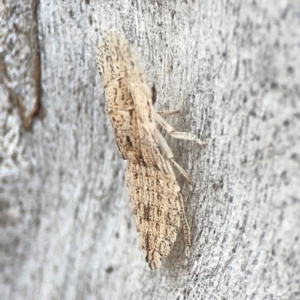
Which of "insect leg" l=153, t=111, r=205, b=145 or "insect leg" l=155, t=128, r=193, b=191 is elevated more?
"insect leg" l=153, t=111, r=205, b=145

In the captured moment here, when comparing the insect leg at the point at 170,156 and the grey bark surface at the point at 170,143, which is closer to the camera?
the grey bark surface at the point at 170,143

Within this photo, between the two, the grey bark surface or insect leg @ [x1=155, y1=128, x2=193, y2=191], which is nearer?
the grey bark surface

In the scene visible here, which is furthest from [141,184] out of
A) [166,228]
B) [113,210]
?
[113,210]

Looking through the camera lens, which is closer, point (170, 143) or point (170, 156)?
point (170, 156)

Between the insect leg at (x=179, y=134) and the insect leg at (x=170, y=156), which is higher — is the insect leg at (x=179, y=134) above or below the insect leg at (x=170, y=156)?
above

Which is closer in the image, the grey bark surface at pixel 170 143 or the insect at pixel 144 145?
the grey bark surface at pixel 170 143
